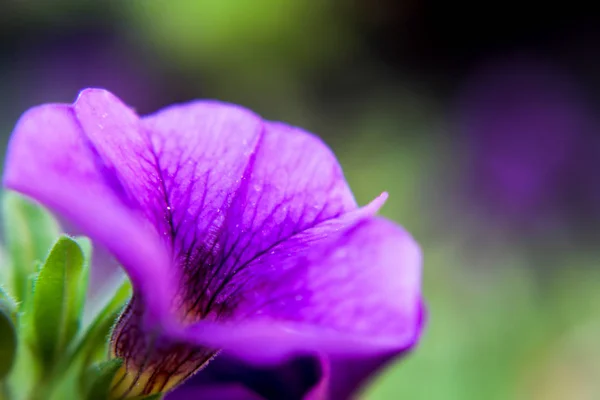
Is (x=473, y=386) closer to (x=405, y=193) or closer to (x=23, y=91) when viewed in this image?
(x=405, y=193)

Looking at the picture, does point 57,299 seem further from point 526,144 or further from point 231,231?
point 526,144

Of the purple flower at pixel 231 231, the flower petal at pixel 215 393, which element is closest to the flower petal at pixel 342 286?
the purple flower at pixel 231 231

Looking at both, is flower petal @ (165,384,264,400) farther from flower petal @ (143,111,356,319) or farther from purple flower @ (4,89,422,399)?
flower petal @ (143,111,356,319)

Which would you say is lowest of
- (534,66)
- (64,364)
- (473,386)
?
(473,386)

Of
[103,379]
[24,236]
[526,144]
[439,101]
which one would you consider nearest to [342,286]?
[103,379]

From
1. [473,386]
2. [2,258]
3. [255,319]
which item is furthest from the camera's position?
[473,386]

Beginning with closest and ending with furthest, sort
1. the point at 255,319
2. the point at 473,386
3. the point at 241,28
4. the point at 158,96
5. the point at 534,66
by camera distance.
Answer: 1. the point at 255,319
2. the point at 473,386
3. the point at 241,28
4. the point at 158,96
5. the point at 534,66

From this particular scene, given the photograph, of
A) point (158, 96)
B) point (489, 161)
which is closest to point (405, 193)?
point (489, 161)
